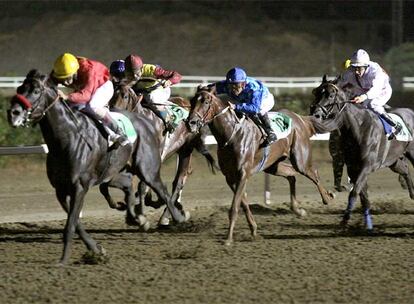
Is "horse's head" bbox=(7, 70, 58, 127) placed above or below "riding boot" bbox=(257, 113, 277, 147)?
above

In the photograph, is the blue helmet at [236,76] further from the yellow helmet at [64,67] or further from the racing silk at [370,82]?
the yellow helmet at [64,67]

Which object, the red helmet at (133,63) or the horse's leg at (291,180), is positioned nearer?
the red helmet at (133,63)

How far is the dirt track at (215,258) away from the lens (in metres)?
6.73

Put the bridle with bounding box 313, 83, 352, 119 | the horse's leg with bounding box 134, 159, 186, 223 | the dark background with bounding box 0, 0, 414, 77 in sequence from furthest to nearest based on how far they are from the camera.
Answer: the dark background with bounding box 0, 0, 414, 77 < the bridle with bounding box 313, 83, 352, 119 < the horse's leg with bounding box 134, 159, 186, 223

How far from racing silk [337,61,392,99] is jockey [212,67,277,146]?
110cm

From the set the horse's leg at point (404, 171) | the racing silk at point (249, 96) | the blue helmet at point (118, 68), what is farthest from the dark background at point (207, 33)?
the racing silk at point (249, 96)

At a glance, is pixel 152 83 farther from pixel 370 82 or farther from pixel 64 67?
pixel 64 67

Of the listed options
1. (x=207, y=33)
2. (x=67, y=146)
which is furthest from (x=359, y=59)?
(x=207, y=33)

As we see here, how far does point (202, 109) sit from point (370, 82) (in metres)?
2.41

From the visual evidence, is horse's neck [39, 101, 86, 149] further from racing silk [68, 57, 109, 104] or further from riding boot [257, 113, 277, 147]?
riding boot [257, 113, 277, 147]

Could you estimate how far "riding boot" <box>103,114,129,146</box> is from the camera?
8680 mm

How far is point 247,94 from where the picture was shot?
9836 millimetres

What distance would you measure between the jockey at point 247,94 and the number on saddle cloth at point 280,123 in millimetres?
393

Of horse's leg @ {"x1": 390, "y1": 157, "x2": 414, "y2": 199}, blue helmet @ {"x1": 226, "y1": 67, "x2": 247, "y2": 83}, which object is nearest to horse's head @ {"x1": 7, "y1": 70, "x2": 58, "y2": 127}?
blue helmet @ {"x1": 226, "y1": 67, "x2": 247, "y2": 83}
